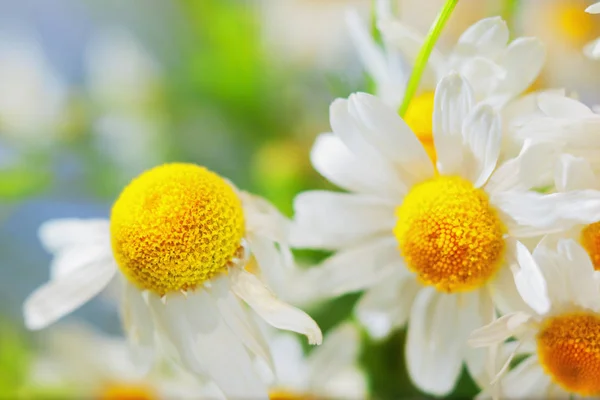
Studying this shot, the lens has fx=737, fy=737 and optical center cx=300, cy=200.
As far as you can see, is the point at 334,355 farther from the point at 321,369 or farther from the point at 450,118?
A: the point at 450,118

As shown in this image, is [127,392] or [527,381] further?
[127,392]

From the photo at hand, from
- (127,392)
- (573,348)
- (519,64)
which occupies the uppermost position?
(519,64)

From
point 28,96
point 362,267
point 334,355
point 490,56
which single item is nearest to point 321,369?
point 334,355

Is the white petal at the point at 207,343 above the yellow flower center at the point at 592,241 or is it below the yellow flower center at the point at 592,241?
below

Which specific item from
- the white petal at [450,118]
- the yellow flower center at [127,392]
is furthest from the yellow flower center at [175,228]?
the yellow flower center at [127,392]

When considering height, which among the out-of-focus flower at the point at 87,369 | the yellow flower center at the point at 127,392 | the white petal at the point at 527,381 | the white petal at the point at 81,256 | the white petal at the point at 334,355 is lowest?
the yellow flower center at the point at 127,392

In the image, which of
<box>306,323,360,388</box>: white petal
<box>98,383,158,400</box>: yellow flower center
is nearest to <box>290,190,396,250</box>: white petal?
<box>306,323,360,388</box>: white petal

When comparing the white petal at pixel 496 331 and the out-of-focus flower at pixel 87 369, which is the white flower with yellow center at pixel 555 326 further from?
the out-of-focus flower at pixel 87 369
